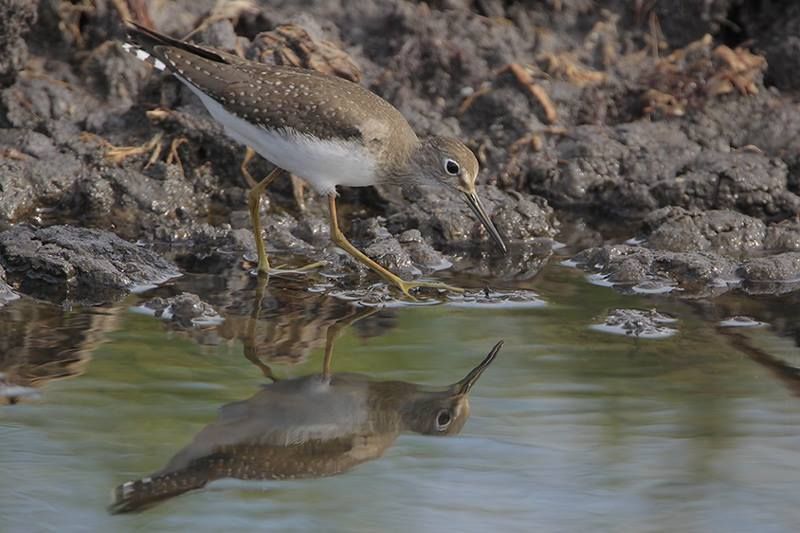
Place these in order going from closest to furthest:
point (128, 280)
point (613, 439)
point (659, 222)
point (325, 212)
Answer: point (613, 439) < point (128, 280) < point (659, 222) < point (325, 212)

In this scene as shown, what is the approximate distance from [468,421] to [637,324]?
1717mm

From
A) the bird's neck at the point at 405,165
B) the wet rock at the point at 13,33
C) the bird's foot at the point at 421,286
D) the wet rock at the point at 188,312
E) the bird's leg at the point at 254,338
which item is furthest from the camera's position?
the wet rock at the point at 13,33

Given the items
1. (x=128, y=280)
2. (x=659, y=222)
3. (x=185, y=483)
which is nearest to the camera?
(x=185, y=483)

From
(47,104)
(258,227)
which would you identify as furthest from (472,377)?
(47,104)

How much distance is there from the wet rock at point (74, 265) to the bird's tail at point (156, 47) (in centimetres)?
122

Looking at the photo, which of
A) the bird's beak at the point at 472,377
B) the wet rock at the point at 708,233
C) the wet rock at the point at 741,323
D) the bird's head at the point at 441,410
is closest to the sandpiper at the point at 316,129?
the bird's beak at the point at 472,377

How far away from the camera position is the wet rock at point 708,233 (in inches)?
351

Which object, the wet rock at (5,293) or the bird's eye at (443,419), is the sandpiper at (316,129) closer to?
the wet rock at (5,293)

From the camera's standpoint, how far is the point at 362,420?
6.02 meters

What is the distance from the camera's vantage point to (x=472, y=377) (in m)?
6.60

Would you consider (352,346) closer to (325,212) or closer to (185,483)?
(185,483)

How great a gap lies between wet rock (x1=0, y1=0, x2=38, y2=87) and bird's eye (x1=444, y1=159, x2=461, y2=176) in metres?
3.74

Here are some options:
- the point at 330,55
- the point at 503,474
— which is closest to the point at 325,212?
the point at 330,55

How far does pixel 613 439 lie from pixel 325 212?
4.41 metres
